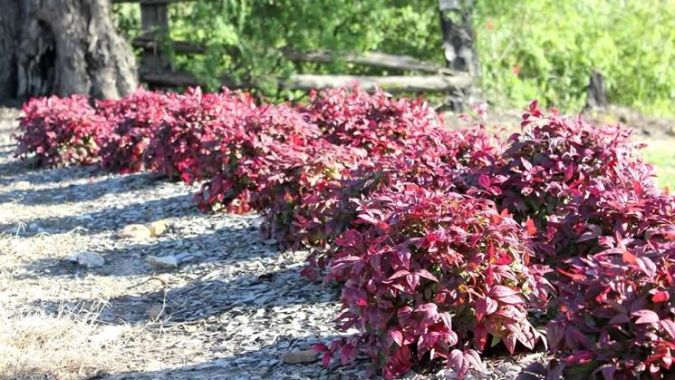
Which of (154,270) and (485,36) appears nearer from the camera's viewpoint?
(154,270)

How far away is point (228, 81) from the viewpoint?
11305 mm

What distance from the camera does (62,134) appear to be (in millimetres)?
8820

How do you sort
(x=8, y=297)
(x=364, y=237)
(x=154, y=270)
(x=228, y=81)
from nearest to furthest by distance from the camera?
(x=364, y=237)
(x=8, y=297)
(x=154, y=270)
(x=228, y=81)

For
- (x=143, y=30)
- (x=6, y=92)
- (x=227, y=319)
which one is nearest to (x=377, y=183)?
(x=227, y=319)

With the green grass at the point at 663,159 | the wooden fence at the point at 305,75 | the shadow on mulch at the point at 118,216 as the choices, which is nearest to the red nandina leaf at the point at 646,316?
the shadow on mulch at the point at 118,216

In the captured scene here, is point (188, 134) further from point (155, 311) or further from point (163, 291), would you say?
point (155, 311)

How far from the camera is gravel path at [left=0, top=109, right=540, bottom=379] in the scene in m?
4.00

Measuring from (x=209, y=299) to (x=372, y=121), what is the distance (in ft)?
6.38

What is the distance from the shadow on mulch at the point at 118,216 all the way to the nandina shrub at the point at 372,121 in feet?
3.57

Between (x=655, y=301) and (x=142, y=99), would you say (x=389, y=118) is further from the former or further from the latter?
(x=655, y=301)

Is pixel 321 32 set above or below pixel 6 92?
above

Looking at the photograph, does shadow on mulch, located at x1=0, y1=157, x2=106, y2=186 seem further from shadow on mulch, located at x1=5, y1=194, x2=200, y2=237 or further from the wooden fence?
the wooden fence

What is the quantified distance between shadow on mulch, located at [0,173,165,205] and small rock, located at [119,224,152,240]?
1311 mm

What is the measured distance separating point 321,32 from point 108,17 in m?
2.43
